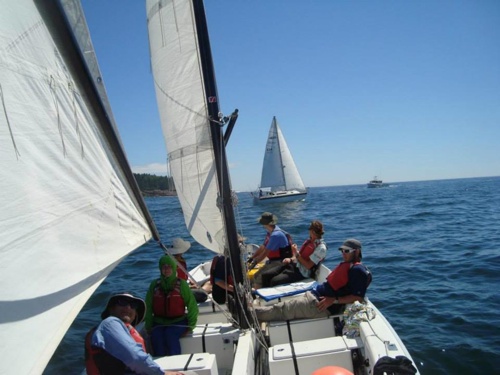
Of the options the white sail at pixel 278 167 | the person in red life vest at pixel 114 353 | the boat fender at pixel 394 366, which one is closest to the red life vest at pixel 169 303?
the person in red life vest at pixel 114 353

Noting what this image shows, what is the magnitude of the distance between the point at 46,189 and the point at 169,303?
250 cm

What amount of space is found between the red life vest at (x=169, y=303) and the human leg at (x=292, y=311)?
3.27 ft

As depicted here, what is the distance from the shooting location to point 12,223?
61.1 inches

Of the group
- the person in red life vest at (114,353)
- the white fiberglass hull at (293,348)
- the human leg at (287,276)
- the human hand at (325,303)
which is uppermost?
the person in red life vest at (114,353)

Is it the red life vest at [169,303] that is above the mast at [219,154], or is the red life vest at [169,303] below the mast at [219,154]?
below

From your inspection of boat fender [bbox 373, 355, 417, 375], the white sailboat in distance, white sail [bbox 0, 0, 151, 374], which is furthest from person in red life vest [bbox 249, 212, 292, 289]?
the white sailboat in distance

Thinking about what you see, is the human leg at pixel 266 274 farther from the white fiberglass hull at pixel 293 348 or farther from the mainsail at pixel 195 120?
the mainsail at pixel 195 120

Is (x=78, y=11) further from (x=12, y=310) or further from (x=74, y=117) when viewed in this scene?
(x=12, y=310)

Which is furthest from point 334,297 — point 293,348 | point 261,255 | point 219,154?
point 261,255

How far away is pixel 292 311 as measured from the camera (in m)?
4.25

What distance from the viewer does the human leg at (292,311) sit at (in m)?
4.25

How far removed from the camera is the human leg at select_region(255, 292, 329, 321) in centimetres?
425

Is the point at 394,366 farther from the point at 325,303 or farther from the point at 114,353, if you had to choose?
the point at 114,353

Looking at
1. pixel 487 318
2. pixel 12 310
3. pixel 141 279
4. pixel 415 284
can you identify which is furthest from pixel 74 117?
pixel 141 279
